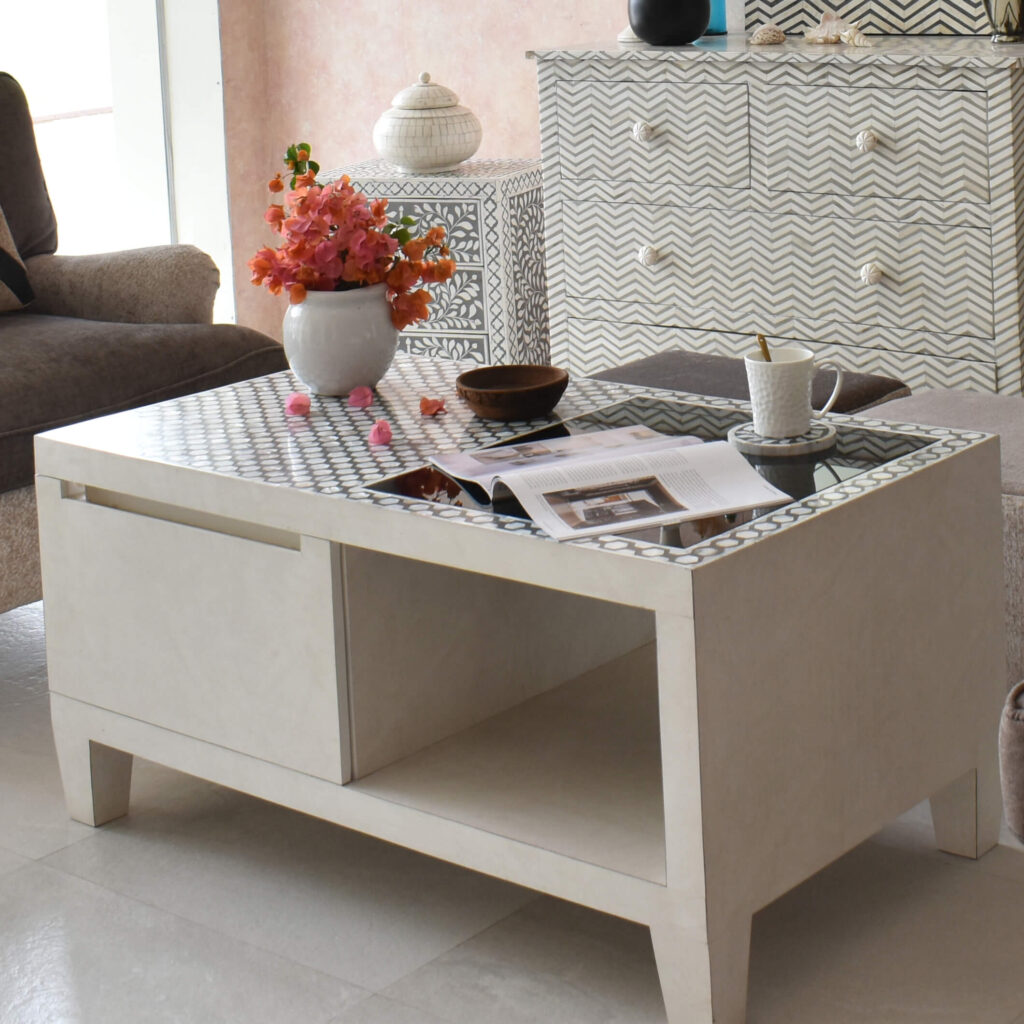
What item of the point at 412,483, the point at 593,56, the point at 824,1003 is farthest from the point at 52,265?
the point at 824,1003

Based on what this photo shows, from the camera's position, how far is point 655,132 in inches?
119

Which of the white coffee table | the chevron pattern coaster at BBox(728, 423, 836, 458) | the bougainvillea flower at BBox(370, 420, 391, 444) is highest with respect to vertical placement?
the bougainvillea flower at BBox(370, 420, 391, 444)

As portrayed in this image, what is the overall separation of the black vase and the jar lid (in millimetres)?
568

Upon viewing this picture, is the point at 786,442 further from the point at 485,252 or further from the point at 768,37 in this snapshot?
the point at 485,252

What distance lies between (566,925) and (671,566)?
0.53 metres

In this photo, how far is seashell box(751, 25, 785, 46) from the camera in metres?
2.94

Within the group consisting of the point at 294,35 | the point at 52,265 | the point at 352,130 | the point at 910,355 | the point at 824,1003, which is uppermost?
the point at 294,35

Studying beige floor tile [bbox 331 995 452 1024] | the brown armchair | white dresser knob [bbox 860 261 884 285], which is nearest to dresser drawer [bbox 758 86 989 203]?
white dresser knob [bbox 860 261 884 285]

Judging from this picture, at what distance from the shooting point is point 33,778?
2.01 meters

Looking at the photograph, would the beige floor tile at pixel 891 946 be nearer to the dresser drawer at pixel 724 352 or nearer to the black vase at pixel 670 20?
the dresser drawer at pixel 724 352

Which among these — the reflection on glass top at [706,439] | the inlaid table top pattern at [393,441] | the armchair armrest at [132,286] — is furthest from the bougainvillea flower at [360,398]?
the armchair armrest at [132,286]

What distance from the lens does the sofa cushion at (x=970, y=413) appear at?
204 centimetres

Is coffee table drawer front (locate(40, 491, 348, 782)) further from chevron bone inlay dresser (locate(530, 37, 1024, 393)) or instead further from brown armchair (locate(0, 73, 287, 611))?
chevron bone inlay dresser (locate(530, 37, 1024, 393))

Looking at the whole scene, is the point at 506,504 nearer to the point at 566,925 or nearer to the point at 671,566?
the point at 671,566
